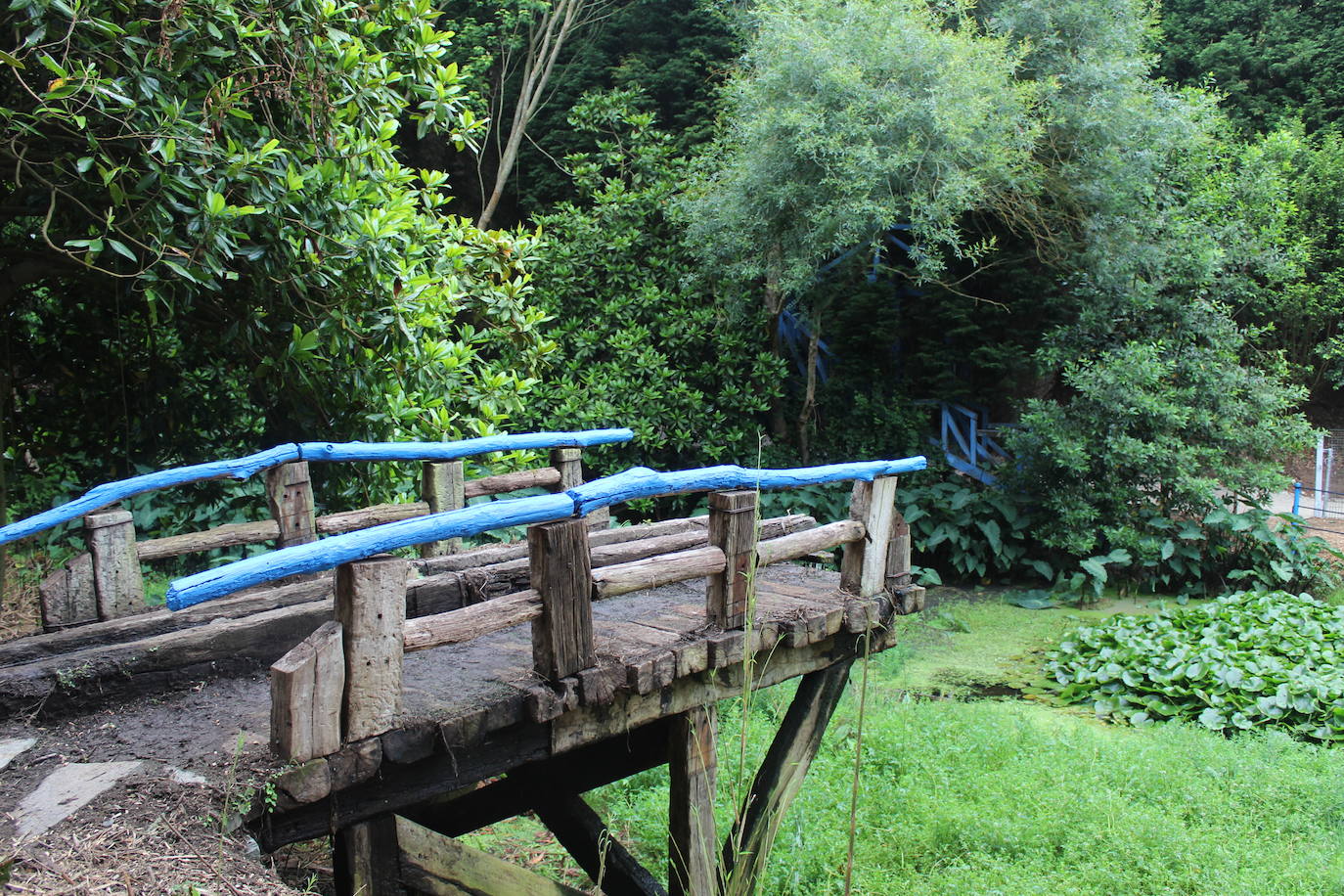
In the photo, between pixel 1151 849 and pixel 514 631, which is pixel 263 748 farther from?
pixel 1151 849

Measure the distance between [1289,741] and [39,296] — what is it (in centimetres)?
751

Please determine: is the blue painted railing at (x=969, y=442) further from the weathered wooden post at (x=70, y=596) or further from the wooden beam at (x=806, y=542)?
the weathered wooden post at (x=70, y=596)

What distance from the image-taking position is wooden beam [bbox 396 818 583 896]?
2.67 metres

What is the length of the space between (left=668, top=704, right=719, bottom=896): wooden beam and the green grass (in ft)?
1.19

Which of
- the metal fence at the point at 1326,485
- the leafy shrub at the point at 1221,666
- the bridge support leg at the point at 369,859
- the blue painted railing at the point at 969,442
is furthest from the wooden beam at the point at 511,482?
the metal fence at the point at 1326,485

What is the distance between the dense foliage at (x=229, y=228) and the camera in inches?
149

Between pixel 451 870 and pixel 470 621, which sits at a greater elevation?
pixel 470 621

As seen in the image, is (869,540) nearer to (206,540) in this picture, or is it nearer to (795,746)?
(795,746)

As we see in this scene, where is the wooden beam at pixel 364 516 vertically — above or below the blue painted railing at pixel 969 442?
above

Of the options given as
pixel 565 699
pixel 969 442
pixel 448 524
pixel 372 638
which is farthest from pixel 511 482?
pixel 969 442

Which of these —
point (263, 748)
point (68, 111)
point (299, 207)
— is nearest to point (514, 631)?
point (263, 748)

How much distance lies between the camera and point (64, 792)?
2.12 m

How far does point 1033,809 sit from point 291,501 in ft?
11.9

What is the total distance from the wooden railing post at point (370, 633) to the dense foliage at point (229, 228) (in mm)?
2144
